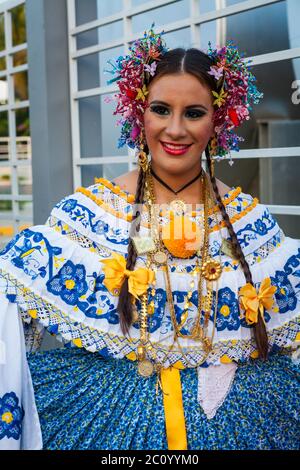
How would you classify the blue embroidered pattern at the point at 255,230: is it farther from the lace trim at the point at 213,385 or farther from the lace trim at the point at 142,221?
the lace trim at the point at 213,385

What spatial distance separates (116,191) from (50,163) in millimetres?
1922

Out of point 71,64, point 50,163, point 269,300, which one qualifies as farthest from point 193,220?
point 71,64

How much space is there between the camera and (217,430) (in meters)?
1.77

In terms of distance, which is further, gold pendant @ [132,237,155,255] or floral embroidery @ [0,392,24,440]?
gold pendant @ [132,237,155,255]

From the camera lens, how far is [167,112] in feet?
5.98

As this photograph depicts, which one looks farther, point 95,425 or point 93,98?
point 93,98

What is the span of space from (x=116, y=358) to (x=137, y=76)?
91 cm

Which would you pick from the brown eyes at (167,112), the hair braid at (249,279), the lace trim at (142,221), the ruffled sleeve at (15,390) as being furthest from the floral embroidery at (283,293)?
the ruffled sleeve at (15,390)

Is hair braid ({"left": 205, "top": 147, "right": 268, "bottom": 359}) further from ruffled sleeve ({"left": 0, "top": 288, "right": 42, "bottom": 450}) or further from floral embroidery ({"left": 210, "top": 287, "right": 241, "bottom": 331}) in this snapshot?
ruffled sleeve ({"left": 0, "top": 288, "right": 42, "bottom": 450})

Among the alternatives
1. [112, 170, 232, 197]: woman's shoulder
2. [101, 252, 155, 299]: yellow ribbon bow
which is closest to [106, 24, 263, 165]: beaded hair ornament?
[112, 170, 232, 197]: woman's shoulder

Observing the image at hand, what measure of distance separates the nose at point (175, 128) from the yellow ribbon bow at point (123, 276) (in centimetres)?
40

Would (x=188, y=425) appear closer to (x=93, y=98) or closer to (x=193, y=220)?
(x=193, y=220)

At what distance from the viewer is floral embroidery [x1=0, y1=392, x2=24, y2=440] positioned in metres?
1.69
